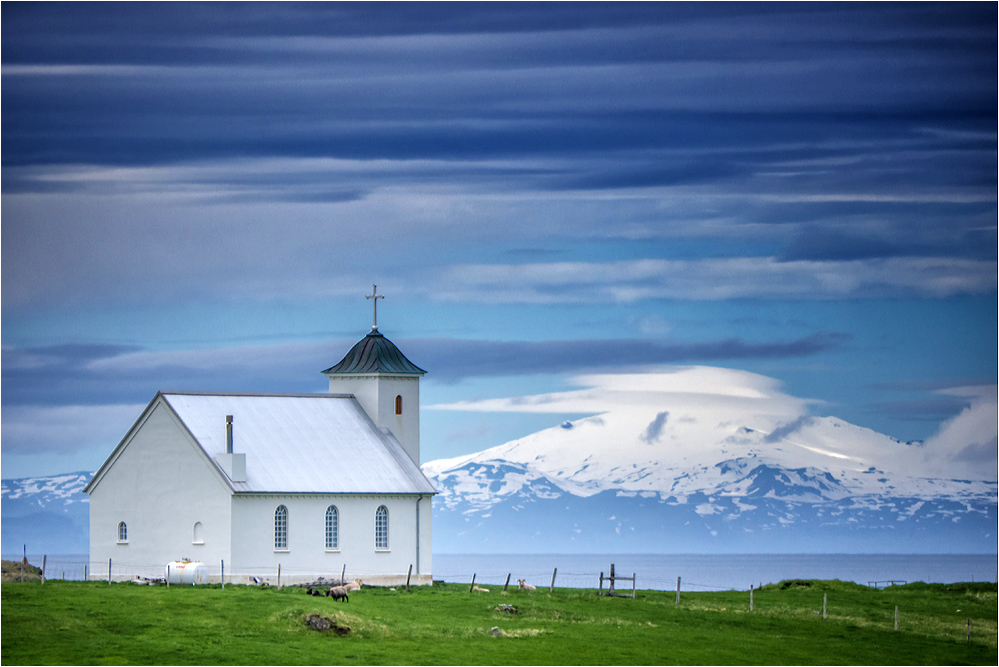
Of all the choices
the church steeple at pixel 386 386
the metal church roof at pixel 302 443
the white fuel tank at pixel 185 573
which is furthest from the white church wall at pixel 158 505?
the church steeple at pixel 386 386

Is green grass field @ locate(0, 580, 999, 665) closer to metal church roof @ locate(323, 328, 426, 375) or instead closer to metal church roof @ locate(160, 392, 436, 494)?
metal church roof @ locate(160, 392, 436, 494)

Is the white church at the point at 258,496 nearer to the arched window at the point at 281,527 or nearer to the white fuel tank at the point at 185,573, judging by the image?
the arched window at the point at 281,527

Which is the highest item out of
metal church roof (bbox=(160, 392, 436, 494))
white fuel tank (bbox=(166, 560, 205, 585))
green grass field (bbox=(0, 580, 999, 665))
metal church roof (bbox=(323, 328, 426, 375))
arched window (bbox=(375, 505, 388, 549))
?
metal church roof (bbox=(323, 328, 426, 375))

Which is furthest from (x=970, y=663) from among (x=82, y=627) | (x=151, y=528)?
(x=151, y=528)

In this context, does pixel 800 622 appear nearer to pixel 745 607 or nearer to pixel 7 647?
pixel 745 607

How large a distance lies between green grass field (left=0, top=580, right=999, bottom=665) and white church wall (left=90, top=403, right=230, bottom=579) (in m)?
5.01

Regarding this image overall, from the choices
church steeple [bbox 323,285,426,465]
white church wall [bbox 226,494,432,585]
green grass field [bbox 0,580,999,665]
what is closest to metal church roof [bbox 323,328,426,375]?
church steeple [bbox 323,285,426,465]

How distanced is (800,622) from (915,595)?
19189mm

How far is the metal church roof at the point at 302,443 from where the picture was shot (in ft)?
232

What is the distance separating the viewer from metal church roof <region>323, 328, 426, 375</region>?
258ft

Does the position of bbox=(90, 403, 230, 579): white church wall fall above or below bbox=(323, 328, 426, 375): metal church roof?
below

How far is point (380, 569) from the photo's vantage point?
71875 mm

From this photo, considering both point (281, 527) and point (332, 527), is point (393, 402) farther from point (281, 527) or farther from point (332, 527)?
point (281, 527)

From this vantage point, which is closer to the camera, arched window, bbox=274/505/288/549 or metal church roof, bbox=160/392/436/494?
arched window, bbox=274/505/288/549
